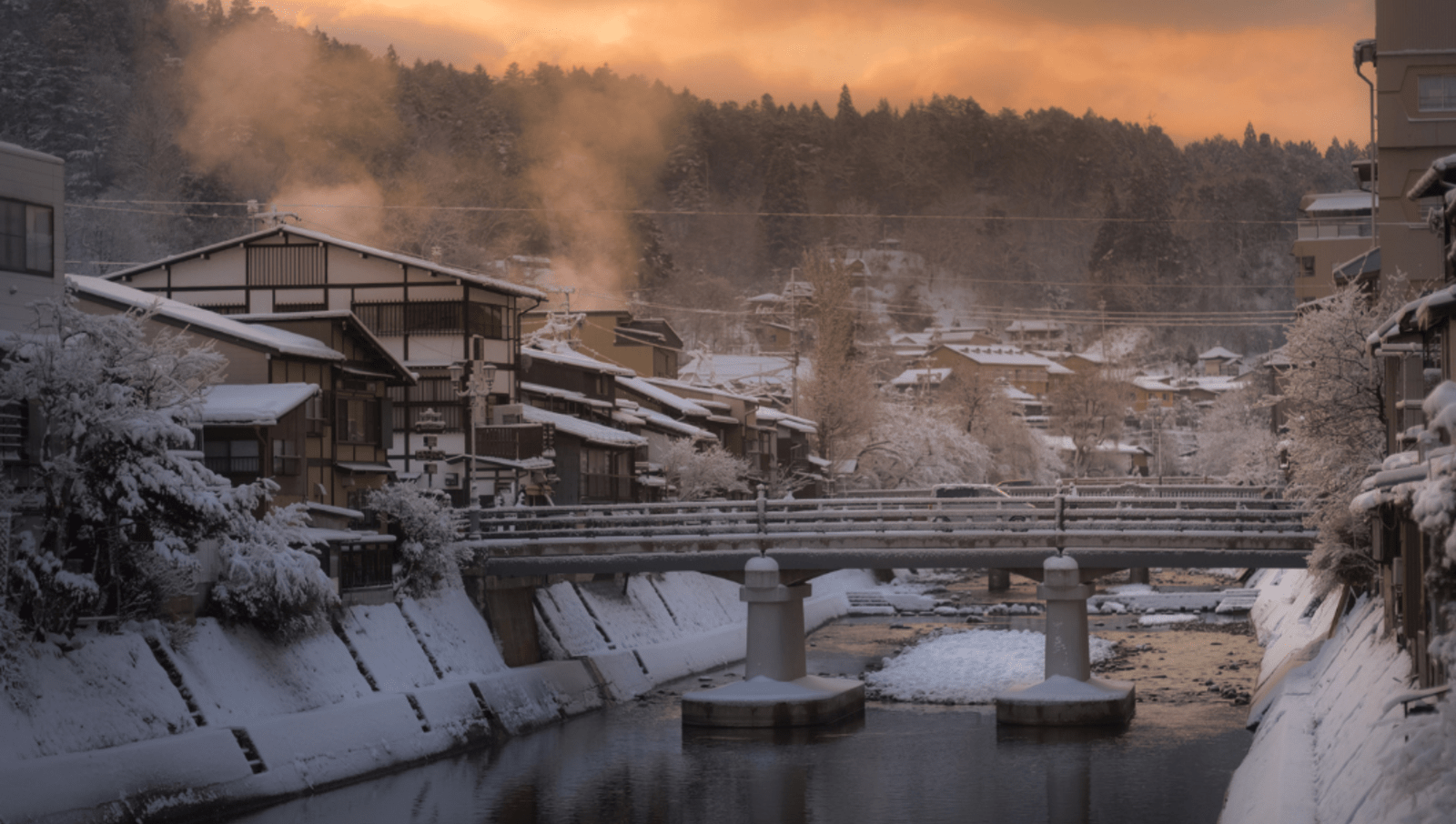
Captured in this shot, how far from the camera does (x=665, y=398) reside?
6209cm

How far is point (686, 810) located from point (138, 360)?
12.0 meters

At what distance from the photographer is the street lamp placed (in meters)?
40.5

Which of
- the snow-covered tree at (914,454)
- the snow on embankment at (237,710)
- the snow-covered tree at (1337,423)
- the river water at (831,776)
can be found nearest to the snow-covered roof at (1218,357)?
the snow-covered tree at (914,454)

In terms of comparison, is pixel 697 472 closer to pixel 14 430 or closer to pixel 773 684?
pixel 773 684

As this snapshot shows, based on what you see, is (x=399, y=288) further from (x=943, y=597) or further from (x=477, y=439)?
(x=943, y=597)

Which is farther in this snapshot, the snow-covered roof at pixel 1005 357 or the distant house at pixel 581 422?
the snow-covered roof at pixel 1005 357

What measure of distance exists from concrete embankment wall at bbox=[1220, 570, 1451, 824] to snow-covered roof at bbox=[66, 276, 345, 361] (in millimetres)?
22198

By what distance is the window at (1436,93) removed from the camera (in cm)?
4034

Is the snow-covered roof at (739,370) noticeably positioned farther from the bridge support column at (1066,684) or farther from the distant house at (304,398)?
the bridge support column at (1066,684)

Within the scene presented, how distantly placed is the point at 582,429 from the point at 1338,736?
1252 inches

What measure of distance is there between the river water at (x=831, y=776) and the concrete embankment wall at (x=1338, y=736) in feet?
5.24

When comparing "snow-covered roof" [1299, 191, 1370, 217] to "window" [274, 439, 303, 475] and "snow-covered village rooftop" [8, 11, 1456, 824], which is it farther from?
"window" [274, 439, 303, 475]

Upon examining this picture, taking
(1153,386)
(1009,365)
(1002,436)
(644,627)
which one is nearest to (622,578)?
(644,627)

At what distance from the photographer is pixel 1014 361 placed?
138 m
